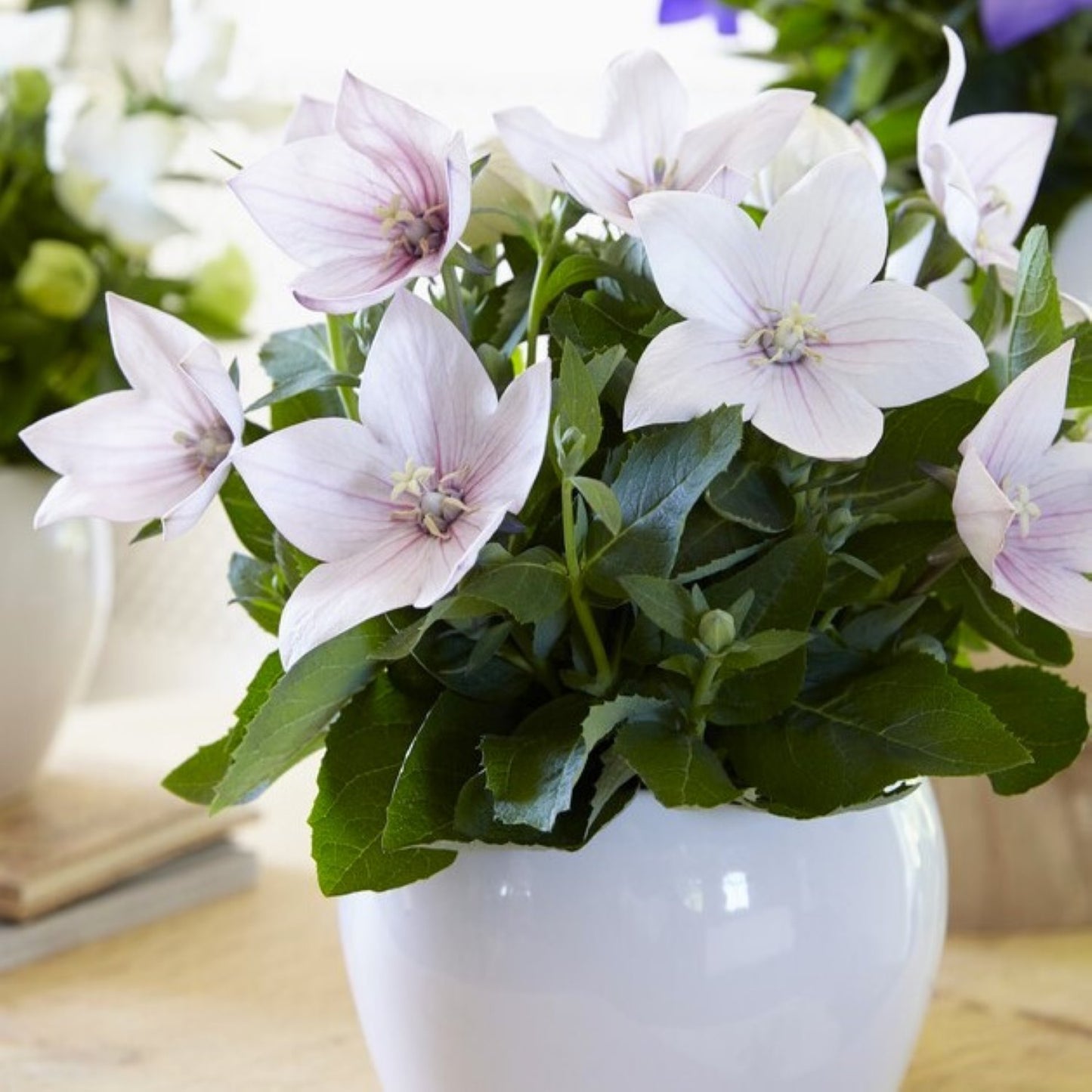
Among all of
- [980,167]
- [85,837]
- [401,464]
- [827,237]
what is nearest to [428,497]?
[401,464]

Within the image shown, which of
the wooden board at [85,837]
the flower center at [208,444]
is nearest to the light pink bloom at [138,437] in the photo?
the flower center at [208,444]

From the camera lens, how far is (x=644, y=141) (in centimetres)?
50

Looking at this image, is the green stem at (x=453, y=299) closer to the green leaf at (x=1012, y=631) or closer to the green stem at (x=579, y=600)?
the green stem at (x=579, y=600)

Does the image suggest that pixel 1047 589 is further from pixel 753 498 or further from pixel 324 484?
pixel 324 484

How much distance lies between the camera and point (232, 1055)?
72 centimetres

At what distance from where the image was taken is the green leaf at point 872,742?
1.53 feet

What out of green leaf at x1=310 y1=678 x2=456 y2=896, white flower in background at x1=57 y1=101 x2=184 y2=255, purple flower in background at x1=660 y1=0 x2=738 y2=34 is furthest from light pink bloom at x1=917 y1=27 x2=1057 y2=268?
white flower in background at x1=57 y1=101 x2=184 y2=255

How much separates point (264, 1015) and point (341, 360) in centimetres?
36

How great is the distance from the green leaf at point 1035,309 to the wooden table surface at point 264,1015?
333 mm

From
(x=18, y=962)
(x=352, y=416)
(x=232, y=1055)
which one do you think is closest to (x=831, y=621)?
(x=352, y=416)

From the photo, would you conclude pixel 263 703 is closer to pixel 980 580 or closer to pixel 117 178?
pixel 980 580

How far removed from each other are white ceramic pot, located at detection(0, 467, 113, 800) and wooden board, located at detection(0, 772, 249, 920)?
0.04 m

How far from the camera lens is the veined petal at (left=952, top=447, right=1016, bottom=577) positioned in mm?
433

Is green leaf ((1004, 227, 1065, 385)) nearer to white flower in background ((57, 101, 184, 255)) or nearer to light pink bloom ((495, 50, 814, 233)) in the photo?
light pink bloom ((495, 50, 814, 233))
